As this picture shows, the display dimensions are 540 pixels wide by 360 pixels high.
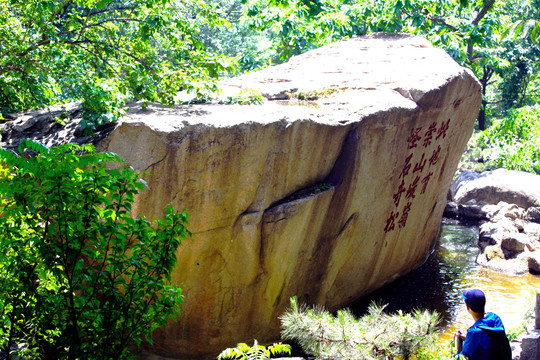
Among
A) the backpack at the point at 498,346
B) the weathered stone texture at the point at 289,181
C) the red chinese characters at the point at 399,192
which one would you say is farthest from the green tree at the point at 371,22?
the backpack at the point at 498,346

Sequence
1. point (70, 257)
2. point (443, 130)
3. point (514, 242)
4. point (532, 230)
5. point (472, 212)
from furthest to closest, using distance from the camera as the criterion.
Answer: point (472, 212) < point (532, 230) < point (514, 242) < point (443, 130) < point (70, 257)

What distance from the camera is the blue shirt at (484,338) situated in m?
3.76

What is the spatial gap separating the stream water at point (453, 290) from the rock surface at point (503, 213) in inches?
11.1

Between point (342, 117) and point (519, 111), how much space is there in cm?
1012

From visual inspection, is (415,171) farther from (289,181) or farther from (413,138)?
(289,181)

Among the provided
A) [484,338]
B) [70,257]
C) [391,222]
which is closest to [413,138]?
[391,222]

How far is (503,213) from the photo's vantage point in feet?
37.9

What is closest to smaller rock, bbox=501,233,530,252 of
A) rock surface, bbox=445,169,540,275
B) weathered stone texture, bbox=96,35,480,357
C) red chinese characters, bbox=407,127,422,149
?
rock surface, bbox=445,169,540,275

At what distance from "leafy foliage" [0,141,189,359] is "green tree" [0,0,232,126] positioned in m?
2.33

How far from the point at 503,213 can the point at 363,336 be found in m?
8.20

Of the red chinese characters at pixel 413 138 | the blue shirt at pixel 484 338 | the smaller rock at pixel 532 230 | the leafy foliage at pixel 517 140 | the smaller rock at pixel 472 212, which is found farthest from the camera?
the leafy foliage at pixel 517 140

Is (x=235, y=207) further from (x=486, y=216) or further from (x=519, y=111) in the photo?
(x=519, y=111)

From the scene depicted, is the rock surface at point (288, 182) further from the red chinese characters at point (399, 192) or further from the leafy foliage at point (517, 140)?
the leafy foliage at point (517, 140)

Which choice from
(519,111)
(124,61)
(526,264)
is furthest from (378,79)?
(519,111)
